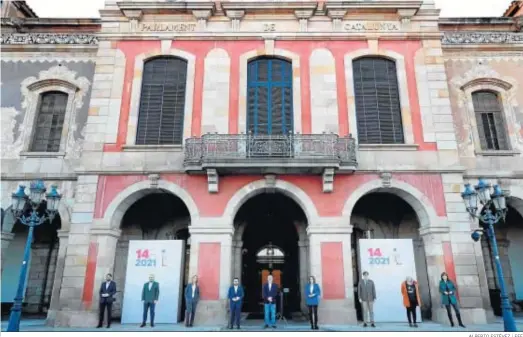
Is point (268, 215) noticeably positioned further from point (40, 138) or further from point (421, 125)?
point (40, 138)

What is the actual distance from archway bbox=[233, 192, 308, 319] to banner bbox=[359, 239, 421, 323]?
2.58 m

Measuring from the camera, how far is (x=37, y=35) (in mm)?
16484

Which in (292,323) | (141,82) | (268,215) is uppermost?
(141,82)

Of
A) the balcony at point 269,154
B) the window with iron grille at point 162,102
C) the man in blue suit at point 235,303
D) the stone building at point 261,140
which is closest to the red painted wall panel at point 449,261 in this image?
the stone building at point 261,140

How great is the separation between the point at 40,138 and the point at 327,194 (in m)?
11.2

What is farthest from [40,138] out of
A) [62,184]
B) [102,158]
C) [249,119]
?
[249,119]

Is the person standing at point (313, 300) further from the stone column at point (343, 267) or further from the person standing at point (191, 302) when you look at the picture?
the person standing at point (191, 302)

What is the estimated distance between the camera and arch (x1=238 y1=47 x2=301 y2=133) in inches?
563

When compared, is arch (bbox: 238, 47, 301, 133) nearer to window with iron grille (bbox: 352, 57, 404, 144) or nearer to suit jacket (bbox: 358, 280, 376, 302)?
window with iron grille (bbox: 352, 57, 404, 144)

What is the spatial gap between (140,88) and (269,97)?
16.0ft

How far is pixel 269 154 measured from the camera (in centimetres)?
1302

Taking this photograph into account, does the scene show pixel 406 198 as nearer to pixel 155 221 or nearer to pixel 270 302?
pixel 270 302

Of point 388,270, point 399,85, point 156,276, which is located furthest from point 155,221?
point 399,85

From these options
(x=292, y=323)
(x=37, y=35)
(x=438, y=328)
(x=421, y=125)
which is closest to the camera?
(x=438, y=328)
